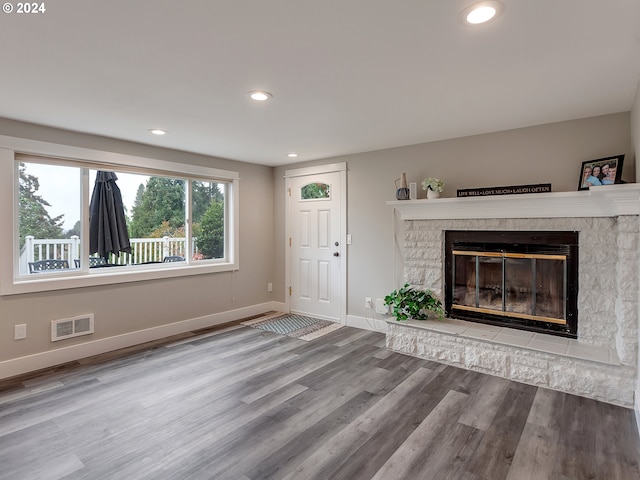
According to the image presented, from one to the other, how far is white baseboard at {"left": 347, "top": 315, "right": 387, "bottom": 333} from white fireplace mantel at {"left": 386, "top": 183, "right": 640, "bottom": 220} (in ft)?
4.52

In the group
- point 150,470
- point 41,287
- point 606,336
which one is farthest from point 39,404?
point 606,336

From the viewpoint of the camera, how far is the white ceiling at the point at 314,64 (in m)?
1.63

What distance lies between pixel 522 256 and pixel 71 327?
14.6 ft

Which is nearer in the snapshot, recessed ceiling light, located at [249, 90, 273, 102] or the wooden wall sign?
recessed ceiling light, located at [249, 90, 273, 102]

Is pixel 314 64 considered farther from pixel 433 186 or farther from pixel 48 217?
pixel 48 217

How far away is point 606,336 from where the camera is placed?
298cm

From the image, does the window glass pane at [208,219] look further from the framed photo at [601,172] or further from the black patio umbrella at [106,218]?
the framed photo at [601,172]

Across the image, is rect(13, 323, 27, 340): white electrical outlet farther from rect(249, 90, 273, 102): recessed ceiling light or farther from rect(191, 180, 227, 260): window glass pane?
rect(249, 90, 273, 102): recessed ceiling light

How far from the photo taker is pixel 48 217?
345cm

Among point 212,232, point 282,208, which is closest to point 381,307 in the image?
point 282,208

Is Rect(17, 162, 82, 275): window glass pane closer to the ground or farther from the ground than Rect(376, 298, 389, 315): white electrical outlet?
farther from the ground

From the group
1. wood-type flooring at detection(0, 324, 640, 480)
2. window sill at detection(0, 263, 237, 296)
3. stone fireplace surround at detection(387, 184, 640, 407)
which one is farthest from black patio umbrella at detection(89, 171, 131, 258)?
stone fireplace surround at detection(387, 184, 640, 407)

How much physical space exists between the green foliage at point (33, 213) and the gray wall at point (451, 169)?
285 centimetres

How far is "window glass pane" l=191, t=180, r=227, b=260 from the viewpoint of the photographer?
4.70 m
